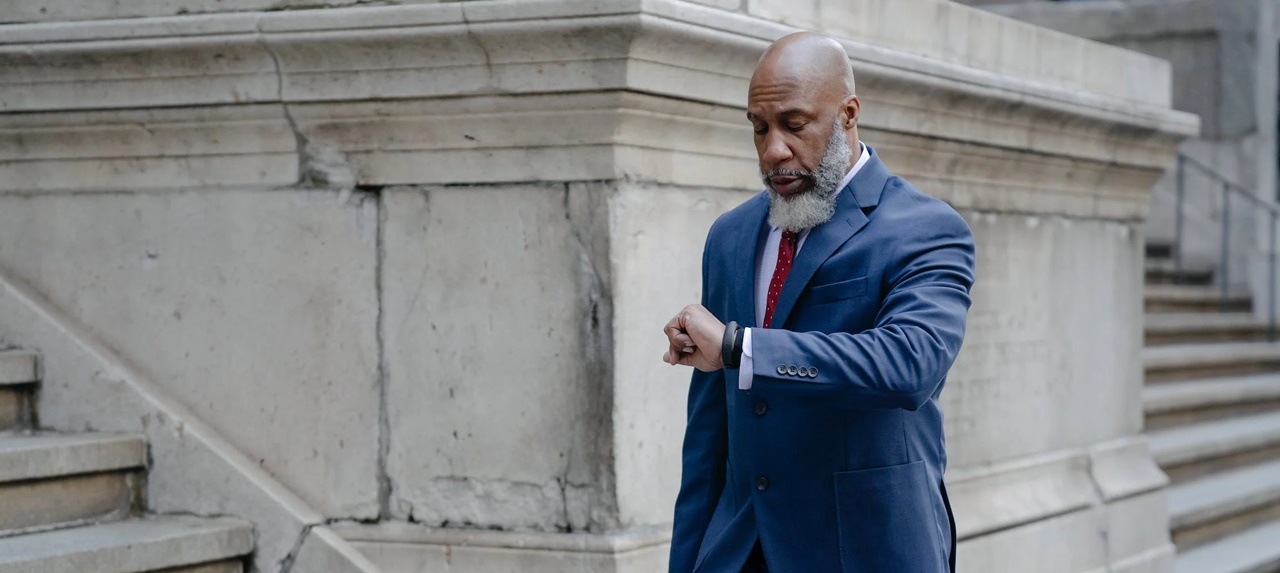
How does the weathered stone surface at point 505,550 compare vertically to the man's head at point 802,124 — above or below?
below

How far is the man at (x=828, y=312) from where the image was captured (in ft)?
9.88

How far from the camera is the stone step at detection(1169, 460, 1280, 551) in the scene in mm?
7887

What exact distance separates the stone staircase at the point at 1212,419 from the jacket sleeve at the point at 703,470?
4.73 meters

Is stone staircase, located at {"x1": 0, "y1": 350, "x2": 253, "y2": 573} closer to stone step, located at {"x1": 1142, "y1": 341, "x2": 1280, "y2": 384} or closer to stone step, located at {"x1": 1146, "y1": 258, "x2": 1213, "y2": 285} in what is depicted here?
stone step, located at {"x1": 1142, "y1": 341, "x2": 1280, "y2": 384}

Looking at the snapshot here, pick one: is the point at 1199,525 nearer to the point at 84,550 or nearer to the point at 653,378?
the point at 653,378

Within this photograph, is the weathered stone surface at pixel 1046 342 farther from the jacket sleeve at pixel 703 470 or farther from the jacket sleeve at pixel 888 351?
the jacket sleeve at pixel 888 351

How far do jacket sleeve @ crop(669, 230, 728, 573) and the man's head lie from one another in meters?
0.43

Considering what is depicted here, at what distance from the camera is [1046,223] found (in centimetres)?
620

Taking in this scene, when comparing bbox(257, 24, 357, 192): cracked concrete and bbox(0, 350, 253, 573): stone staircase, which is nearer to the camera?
bbox(0, 350, 253, 573): stone staircase

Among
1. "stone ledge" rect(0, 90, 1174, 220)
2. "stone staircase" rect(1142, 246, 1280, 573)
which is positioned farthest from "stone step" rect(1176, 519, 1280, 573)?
"stone ledge" rect(0, 90, 1174, 220)

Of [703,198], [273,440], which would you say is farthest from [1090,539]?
[273,440]

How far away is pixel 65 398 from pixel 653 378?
66.5 inches

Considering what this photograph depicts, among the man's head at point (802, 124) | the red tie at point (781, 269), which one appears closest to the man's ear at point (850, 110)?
the man's head at point (802, 124)

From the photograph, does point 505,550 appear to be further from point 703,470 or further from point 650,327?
point 703,470
